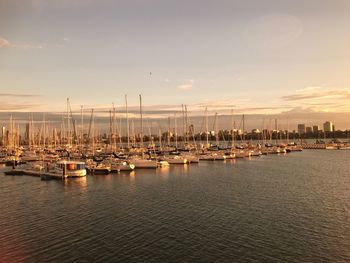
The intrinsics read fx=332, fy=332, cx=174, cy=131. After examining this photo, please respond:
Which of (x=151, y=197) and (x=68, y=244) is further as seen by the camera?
(x=151, y=197)

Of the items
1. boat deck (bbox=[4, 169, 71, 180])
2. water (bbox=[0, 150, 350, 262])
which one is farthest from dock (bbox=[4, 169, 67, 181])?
water (bbox=[0, 150, 350, 262])

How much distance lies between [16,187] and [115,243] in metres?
38.5

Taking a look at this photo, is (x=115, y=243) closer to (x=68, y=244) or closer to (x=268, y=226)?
(x=68, y=244)

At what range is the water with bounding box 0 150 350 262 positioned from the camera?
84.3ft

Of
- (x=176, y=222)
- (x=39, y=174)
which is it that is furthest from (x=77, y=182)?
(x=176, y=222)

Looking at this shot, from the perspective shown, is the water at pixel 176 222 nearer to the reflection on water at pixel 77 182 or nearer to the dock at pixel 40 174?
the reflection on water at pixel 77 182

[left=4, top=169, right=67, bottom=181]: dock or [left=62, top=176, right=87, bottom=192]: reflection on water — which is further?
[left=4, top=169, right=67, bottom=181]: dock

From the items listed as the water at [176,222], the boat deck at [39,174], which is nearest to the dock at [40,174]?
the boat deck at [39,174]

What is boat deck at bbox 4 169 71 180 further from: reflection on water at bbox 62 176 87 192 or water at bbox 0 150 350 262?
water at bbox 0 150 350 262

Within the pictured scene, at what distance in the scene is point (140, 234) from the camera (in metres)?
30.3

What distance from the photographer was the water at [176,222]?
25688 millimetres

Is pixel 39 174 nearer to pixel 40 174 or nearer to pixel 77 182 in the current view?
pixel 40 174

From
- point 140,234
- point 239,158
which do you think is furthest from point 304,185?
point 239,158

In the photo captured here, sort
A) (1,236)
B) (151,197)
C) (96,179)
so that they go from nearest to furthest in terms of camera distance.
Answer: (1,236), (151,197), (96,179)
